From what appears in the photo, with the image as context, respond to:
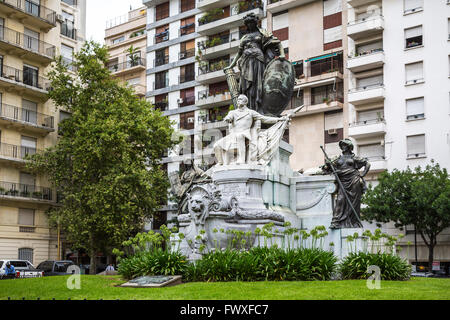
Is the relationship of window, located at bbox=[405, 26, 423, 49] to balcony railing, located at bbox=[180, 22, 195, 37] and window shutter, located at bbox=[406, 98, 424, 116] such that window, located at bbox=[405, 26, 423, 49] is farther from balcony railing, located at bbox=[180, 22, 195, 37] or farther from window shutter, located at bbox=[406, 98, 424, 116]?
balcony railing, located at bbox=[180, 22, 195, 37]

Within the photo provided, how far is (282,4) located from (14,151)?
23407 millimetres

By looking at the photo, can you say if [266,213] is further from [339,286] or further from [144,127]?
[144,127]

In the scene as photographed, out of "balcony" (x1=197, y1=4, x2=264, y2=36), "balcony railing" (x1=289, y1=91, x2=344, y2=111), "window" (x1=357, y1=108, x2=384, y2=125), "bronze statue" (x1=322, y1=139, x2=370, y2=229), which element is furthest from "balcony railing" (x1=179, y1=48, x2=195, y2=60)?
"bronze statue" (x1=322, y1=139, x2=370, y2=229)

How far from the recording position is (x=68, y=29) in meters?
50.8

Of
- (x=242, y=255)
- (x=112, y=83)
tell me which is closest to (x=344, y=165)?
Result: (x=242, y=255)

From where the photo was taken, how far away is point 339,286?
1178cm

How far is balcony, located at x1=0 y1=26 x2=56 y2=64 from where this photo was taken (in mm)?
43188

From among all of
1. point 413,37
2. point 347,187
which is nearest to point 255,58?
point 347,187

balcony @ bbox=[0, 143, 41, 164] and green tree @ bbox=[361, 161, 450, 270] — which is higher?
balcony @ bbox=[0, 143, 41, 164]

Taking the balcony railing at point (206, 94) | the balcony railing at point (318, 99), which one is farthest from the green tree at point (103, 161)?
the balcony railing at point (206, 94)

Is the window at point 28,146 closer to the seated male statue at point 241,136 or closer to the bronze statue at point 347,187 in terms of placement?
the seated male statue at point 241,136

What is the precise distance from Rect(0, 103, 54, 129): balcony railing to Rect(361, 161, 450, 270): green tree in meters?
24.2

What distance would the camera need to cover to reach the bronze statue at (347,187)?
16781 millimetres

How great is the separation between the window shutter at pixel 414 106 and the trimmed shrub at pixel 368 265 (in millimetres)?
28871
